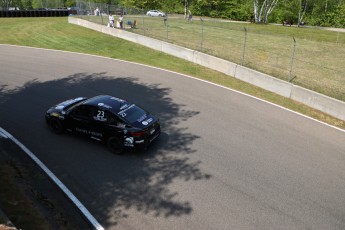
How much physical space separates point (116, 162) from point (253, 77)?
10416 millimetres

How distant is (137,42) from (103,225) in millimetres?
21475

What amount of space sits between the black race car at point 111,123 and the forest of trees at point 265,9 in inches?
1630

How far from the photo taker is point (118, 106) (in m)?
10.8

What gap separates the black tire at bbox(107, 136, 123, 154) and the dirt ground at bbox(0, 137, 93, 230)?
2.17 m

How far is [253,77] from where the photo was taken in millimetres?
17750

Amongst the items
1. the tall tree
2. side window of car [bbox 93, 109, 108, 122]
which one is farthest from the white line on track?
the tall tree

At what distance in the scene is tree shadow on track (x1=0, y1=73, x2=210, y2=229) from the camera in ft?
27.2

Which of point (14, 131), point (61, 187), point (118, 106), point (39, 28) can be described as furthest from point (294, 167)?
point (39, 28)

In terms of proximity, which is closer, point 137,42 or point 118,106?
point 118,106

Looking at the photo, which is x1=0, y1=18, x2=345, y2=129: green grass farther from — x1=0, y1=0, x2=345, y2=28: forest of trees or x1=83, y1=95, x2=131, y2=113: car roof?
x1=0, y1=0, x2=345, y2=28: forest of trees

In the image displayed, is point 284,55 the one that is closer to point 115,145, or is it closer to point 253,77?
point 253,77

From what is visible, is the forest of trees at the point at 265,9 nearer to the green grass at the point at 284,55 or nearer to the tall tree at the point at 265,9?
the tall tree at the point at 265,9

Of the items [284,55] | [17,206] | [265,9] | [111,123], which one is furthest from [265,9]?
[17,206]

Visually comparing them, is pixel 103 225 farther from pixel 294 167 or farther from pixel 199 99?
pixel 199 99
